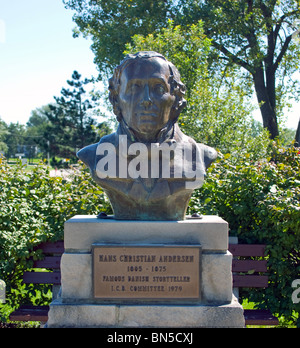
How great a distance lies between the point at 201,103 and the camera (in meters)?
8.30

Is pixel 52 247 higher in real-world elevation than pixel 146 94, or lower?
lower

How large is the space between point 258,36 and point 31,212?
1296 centimetres

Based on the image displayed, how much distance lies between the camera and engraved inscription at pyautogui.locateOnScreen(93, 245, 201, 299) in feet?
11.9

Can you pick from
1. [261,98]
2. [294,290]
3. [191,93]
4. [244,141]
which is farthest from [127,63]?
[261,98]

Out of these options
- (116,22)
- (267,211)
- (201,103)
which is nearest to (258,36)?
(116,22)

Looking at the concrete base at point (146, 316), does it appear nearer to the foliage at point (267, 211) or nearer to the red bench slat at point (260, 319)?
the red bench slat at point (260, 319)

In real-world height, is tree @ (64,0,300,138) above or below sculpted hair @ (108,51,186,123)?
above

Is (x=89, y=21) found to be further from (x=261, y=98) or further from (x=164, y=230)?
(x=164, y=230)

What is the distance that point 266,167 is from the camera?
5352 millimetres

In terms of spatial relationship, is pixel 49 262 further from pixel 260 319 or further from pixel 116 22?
pixel 116 22

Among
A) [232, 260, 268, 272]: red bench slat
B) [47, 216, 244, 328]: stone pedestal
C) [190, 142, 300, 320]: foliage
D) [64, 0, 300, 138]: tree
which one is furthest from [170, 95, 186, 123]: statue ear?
[64, 0, 300, 138]: tree

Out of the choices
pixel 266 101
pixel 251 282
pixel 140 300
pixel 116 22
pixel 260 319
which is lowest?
pixel 260 319

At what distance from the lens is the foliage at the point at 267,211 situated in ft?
15.7

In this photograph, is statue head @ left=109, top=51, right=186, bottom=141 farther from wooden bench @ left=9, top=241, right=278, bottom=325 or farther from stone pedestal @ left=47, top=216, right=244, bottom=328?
wooden bench @ left=9, top=241, right=278, bottom=325
